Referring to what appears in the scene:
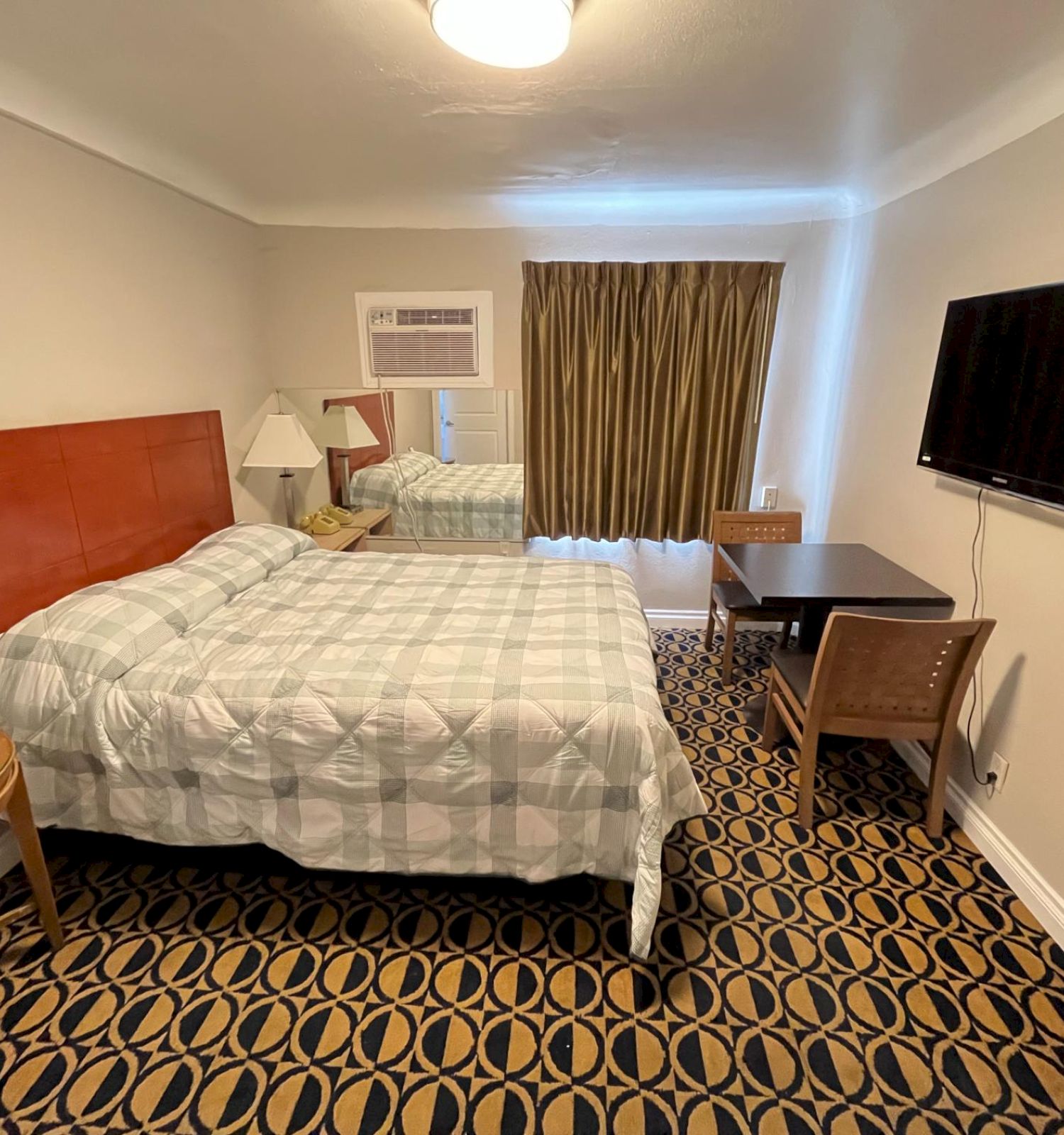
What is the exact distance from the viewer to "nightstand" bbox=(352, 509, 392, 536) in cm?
392

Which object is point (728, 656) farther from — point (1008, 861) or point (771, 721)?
point (1008, 861)

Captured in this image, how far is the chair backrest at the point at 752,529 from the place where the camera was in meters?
3.42

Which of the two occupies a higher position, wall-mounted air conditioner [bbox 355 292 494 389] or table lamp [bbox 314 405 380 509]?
wall-mounted air conditioner [bbox 355 292 494 389]

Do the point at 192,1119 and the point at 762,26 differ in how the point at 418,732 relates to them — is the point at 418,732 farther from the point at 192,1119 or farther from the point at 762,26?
the point at 762,26

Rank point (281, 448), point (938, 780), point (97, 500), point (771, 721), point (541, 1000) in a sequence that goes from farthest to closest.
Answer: point (281, 448)
point (771, 721)
point (97, 500)
point (938, 780)
point (541, 1000)

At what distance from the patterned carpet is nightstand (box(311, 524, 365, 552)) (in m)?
1.79

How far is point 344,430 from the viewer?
373 cm

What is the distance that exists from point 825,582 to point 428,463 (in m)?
2.38

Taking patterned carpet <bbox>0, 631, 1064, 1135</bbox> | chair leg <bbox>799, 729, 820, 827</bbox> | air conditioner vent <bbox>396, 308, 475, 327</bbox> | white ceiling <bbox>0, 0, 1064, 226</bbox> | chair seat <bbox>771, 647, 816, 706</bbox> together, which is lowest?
patterned carpet <bbox>0, 631, 1064, 1135</bbox>

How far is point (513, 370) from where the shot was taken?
3.63 metres

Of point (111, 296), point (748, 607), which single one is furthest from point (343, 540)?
point (748, 607)

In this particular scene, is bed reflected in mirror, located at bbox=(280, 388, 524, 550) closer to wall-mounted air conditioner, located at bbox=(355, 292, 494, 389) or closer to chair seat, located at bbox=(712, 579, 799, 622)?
wall-mounted air conditioner, located at bbox=(355, 292, 494, 389)

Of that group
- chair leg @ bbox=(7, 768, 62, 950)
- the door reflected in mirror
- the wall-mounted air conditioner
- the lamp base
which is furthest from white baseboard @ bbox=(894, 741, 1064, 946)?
the lamp base

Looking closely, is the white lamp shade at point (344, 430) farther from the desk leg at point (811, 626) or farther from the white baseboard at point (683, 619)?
the desk leg at point (811, 626)
